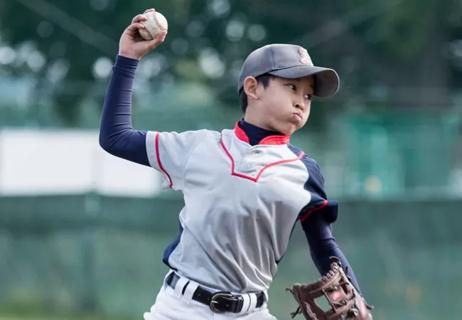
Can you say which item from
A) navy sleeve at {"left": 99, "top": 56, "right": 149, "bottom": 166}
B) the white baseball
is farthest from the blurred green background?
the white baseball

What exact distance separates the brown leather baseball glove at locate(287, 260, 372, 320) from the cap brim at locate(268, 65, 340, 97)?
0.64 meters

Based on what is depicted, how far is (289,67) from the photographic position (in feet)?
14.3

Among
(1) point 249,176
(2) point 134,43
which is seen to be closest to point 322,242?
(1) point 249,176

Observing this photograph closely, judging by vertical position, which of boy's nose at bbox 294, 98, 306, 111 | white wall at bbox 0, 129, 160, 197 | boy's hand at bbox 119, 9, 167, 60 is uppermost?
boy's hand at bbox 119, 9, 167, 60

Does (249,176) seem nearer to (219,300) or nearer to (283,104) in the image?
(283,104)

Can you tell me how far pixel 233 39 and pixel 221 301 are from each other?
2353cm

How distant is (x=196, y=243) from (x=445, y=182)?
17059 mm

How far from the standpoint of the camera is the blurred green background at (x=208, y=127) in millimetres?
10648

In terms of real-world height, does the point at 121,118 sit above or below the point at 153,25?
below

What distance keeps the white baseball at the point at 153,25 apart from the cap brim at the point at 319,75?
430 mm

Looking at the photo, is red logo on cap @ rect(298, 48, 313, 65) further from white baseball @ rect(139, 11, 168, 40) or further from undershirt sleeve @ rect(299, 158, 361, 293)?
white baseball @ rect(139, 11, 168, 40)

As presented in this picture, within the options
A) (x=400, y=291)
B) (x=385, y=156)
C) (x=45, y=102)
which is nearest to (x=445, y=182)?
(x=385, y=156)

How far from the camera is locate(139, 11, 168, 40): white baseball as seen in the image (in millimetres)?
4328

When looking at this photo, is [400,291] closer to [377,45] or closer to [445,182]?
[445,182]
